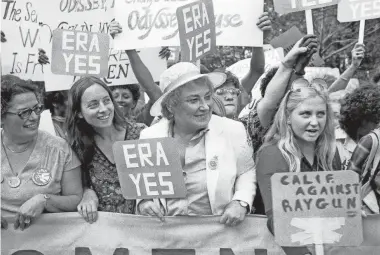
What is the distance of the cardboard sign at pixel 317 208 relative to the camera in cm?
383

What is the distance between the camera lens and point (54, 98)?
6.00 metres

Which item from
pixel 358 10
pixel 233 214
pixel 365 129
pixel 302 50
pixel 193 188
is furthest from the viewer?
pixel 358 10

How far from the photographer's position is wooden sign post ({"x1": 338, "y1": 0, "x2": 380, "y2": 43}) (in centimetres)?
574

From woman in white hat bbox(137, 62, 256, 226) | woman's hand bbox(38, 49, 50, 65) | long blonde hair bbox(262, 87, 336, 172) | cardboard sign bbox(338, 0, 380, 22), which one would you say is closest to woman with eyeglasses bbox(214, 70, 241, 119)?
cardboard sign bbox(338, 0, 380, 22)

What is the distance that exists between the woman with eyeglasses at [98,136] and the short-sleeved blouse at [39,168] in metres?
0.13

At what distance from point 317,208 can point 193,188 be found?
715 mm

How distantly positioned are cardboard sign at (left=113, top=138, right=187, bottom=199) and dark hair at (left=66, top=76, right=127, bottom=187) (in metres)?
0.50

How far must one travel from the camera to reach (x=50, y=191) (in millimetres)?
4312

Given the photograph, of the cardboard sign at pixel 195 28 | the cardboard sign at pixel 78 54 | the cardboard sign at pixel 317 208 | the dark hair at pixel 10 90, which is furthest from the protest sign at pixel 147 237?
the cardboard sign at pixel 78 54

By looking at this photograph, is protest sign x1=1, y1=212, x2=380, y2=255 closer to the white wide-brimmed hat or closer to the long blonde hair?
the long blonde hair

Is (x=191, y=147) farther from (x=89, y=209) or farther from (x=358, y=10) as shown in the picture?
(x=358, y=10)

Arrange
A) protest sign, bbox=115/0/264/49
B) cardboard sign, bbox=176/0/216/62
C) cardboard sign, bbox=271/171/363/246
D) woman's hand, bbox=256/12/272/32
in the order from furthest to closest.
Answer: protest sign, bbox=115/0/264/49
woman's hand, bbox=256/12/272/32
cardboard sign, bbox=176/0/216/62
cardboard sign, bbox=271/171/363/246

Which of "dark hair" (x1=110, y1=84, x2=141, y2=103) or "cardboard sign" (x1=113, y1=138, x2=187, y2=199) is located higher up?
"dark hair" (x1=110, y1=84, x2=141, y2=103)

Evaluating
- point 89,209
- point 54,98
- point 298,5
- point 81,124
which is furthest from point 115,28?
point 89,209
